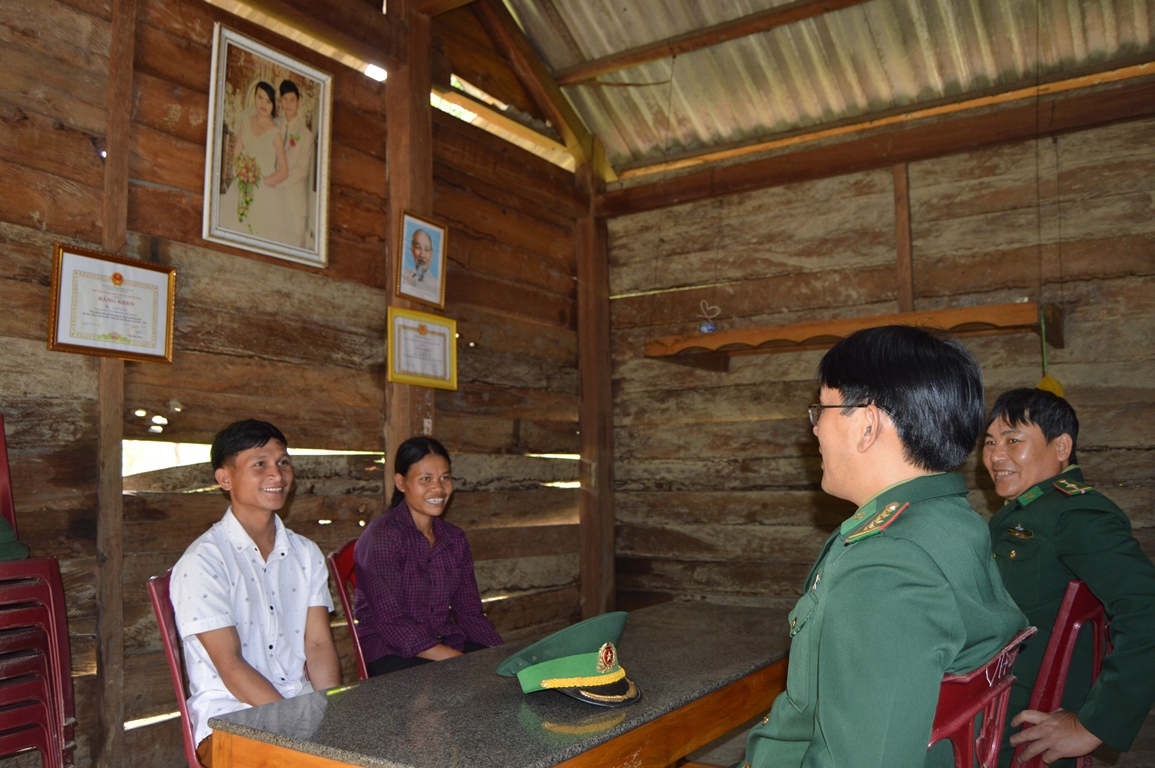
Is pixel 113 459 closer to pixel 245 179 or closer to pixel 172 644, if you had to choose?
pixel 172 644

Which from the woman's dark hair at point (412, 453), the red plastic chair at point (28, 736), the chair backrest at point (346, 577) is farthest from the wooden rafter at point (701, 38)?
the red plastic chair at point (28, 736)

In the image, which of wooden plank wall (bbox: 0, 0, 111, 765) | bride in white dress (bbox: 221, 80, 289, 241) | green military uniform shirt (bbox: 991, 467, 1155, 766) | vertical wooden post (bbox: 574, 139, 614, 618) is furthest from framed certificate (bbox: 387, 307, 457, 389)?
green military uniform shirt (bbox: 991, 467, 1155, 766)

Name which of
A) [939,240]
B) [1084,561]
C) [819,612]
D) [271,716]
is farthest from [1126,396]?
[271,716]

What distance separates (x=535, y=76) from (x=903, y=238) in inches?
101

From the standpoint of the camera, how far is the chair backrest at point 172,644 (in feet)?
7.22

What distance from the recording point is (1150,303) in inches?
173

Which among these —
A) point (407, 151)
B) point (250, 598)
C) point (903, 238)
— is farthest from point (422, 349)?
point (903, 238)

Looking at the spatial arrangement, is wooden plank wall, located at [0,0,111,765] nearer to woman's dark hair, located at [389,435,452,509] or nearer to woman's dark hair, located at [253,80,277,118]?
woman's dark hair, located at [253,80,277,118]

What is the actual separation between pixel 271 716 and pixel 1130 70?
17.0 feet

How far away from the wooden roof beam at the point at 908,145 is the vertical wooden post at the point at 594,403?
0.22 metres

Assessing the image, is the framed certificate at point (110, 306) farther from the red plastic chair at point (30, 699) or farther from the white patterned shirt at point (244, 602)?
the red plastic chair at point (30, 699)

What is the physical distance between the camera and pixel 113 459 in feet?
10.2

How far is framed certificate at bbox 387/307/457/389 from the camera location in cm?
432

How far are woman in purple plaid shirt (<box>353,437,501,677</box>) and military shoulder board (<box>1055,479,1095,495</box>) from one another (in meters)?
2.02
